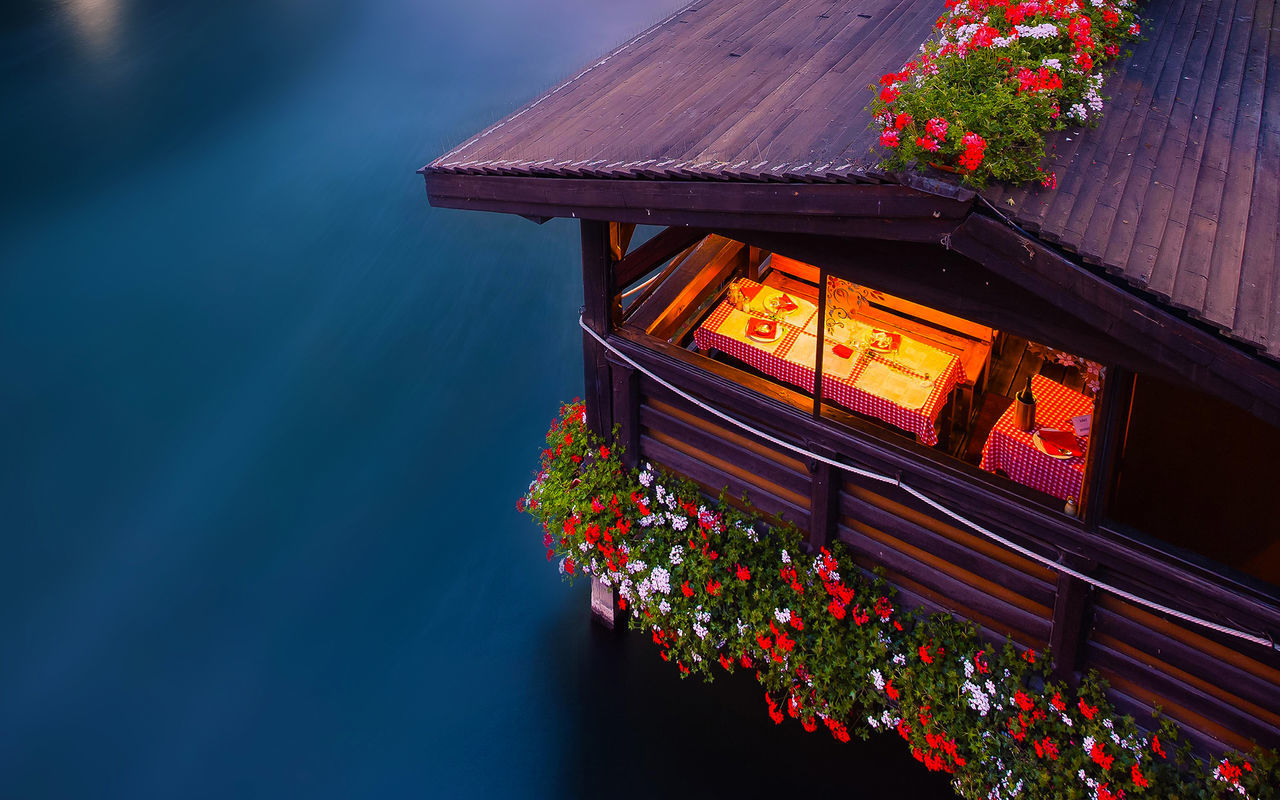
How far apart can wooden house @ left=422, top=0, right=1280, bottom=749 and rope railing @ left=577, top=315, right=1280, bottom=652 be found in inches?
0.8

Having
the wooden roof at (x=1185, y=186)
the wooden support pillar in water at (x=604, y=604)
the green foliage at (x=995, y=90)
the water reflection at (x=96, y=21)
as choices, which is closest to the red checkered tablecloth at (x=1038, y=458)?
the wooden roof at (x=1185, y=186)

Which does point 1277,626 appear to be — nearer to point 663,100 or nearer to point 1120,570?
point 1120,570

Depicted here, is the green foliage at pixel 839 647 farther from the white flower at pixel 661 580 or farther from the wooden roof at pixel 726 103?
the wooden roof at pixel 726 103

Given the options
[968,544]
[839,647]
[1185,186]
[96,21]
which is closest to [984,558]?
[968,544]

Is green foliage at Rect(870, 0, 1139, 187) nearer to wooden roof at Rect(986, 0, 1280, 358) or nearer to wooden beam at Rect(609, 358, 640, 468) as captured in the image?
wooden roof at Rect(986, 0, 1280, 358)

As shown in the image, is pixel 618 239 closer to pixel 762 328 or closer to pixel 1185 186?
pixel 762 328

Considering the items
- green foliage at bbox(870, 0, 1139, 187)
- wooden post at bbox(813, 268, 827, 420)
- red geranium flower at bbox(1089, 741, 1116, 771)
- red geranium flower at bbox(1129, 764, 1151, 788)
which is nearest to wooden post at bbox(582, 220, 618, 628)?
wooden post at bbox(813, 268, 827, 420)

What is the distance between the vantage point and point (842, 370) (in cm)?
503

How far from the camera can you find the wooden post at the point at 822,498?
463cm

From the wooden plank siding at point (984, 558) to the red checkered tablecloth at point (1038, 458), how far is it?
1.35ft

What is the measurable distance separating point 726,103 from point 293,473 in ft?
18.0

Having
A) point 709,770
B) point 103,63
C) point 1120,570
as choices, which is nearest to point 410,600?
point 709,770

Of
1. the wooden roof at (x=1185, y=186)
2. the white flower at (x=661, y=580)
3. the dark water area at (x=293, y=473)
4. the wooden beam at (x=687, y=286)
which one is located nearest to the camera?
the wooden roof at (x=1185, y=186)

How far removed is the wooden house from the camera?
314cm
